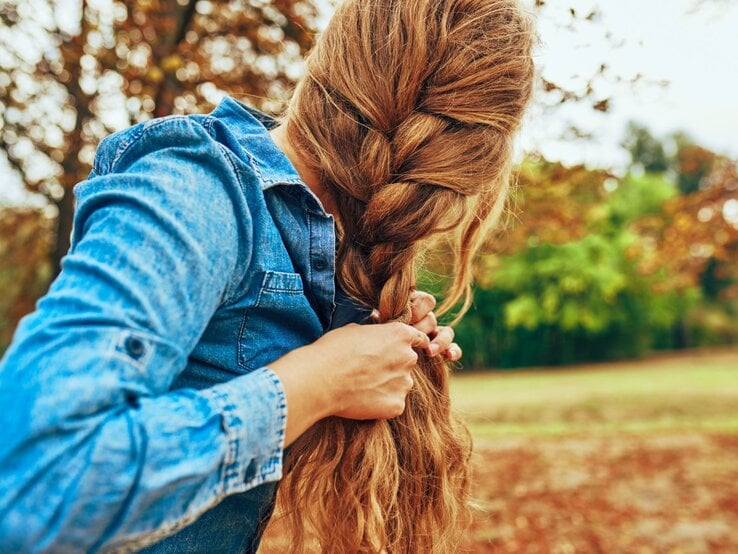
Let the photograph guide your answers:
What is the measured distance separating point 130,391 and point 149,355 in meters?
0.05

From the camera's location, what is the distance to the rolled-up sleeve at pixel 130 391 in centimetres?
82

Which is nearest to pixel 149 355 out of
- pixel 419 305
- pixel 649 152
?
pixel 419 305

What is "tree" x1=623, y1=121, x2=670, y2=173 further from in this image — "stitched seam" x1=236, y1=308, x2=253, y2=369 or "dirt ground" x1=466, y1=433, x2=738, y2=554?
"stitched seam" x1=236, y1=308, x2=253, y2=369

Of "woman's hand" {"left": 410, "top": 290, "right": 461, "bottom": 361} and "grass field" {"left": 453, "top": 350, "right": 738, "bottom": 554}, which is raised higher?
"woman's hand" {"left": 410, "top": 290, "right": 461, "bottom": 361}

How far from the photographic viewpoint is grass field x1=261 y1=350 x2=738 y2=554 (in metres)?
6.56

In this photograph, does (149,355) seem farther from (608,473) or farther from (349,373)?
(608,473)

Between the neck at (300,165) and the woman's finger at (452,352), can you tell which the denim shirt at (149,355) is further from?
the woman's finger at (452,352)

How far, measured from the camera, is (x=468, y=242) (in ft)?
5.97

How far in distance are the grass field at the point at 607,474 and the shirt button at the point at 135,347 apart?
3.66ft

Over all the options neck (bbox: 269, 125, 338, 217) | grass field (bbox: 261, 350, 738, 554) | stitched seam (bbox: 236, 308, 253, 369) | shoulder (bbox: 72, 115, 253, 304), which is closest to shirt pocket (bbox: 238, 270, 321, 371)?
stitched seam (bbox: 236, 308, 253, 369)

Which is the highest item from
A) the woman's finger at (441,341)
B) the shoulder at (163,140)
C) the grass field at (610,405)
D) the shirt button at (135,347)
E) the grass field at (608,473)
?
the shoulder at (163,140)

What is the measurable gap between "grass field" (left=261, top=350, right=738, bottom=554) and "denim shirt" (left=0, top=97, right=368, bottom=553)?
2.86 feet

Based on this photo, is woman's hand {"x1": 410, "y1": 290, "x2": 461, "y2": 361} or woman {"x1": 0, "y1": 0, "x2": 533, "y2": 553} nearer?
woman {"x1": 0, "y1": 0, "x2": 533, "y2": 553}

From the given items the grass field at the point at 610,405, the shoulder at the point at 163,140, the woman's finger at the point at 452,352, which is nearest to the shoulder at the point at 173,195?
the shoulder at the point at 163,140
